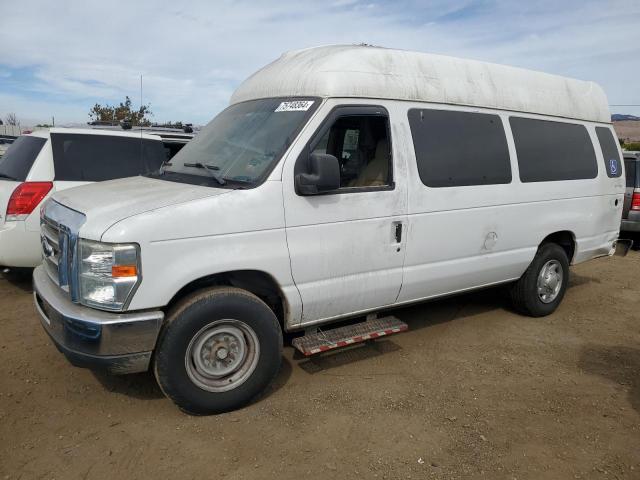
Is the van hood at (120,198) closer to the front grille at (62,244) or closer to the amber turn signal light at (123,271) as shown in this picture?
the front grille at (62,244)

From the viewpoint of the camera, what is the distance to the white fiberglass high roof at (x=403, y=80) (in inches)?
158

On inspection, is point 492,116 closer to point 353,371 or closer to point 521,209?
point 521,209

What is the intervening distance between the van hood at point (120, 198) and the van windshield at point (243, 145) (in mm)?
171

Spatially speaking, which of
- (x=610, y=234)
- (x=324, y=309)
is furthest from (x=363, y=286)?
(x=610, y=234)

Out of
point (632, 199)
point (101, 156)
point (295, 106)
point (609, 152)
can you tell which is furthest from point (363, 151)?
point (632, 199)

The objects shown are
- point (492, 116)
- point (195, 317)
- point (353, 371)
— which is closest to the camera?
point (195, 317)

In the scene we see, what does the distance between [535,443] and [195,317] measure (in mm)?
2357

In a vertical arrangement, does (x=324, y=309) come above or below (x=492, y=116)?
below

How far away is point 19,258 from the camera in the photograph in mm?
5656

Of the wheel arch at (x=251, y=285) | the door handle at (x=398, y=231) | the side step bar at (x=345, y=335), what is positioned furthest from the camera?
the door handle at (x=398, y=231)

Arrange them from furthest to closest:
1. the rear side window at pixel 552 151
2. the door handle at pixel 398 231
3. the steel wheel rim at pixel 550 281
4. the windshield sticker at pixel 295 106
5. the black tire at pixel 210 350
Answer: the steel wheel rim at pixel 550 281
the rear side window at pixel 552 151
the door handle at pixel 398 231
the windshield sticker at pixel 295 106
the black tire at pixel 210 350

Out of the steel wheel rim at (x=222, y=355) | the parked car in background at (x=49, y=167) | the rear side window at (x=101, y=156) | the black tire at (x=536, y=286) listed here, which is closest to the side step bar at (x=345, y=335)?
the steel wheel rim at (x=222, y=355)

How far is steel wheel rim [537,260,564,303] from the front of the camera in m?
5.74

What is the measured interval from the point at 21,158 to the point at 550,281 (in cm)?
615
